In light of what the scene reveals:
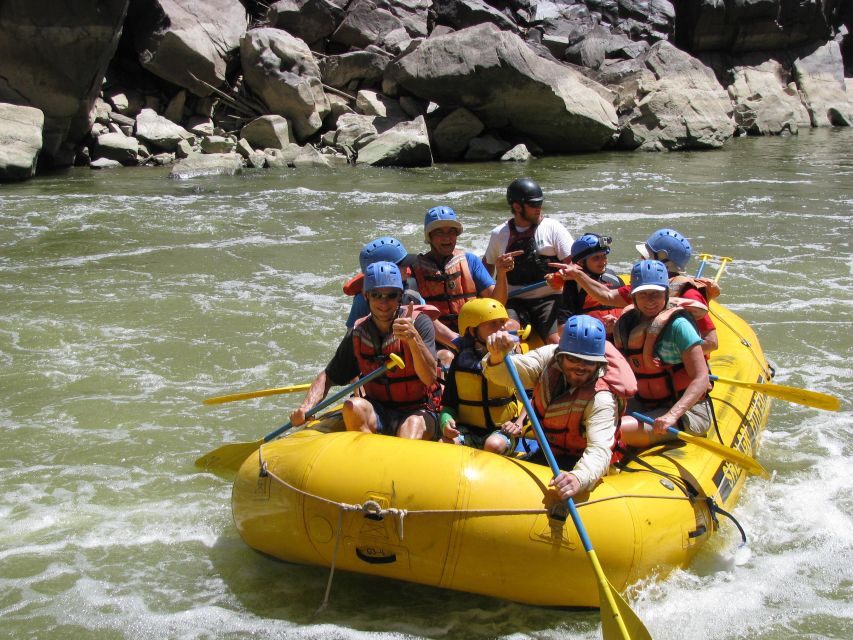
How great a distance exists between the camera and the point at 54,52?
1478 centimetres

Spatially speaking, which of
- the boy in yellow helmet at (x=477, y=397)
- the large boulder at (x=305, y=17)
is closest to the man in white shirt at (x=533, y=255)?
the boy in yellow helmet at (x=477, y=397)

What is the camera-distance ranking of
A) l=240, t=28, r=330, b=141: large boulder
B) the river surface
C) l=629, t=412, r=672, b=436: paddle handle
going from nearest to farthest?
1. the river surface
2. l=629, t=412, r=672, b=436: paddle handle
3. l=240, t=28, r=330, b=141: large boulder

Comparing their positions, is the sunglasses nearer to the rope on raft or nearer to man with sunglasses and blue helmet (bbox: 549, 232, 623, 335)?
the rope on raft

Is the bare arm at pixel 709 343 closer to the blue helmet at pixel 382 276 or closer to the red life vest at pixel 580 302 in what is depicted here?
the red life vest at pixel 580 302

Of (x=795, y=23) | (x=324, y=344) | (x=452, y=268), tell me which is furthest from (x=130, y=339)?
(x=795, y=23)

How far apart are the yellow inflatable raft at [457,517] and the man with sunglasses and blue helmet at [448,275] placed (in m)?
1.36

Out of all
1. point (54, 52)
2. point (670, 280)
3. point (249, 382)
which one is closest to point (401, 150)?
point (54, 52)

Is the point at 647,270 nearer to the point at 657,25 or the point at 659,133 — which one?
the point at 659,133

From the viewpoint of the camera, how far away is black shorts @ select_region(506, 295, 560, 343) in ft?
15.9

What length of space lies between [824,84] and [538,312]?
22.9 m

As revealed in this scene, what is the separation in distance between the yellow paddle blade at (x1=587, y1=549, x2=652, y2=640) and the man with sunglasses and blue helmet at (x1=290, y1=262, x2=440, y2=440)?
107 centimetres

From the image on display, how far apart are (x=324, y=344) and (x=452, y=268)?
2563mm

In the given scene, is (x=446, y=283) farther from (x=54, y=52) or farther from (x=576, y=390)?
(x=54, y=52)

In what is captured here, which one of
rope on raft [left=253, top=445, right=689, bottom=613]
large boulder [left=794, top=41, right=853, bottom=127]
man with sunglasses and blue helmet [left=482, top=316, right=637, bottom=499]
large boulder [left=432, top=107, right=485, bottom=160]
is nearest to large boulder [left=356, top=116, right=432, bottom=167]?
large boulder [left=432, top=107, right=485, bottom=160]
